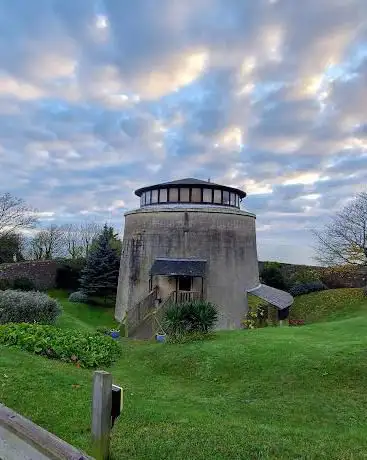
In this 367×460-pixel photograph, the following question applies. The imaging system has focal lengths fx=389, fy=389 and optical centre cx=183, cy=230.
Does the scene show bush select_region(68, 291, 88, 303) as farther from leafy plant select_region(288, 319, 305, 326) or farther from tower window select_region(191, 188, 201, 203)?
leafy plant select_region(288, 319, 305, 326)

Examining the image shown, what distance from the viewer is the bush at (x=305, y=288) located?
26812mm

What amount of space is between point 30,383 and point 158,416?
84.7 inches

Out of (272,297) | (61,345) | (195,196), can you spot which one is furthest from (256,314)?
(61,345)

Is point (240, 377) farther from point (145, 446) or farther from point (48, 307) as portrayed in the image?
point (48, 307)

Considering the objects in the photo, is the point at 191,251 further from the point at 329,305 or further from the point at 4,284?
the point at 4,284

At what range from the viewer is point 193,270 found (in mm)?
18484

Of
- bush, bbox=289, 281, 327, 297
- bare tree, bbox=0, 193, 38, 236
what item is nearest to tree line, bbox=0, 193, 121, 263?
bare tree, bbox=0, 193, 38, 236

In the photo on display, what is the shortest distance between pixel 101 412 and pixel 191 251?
1634cm

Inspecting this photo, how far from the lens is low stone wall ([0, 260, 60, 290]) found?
2376 cm

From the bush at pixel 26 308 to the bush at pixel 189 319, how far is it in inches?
183

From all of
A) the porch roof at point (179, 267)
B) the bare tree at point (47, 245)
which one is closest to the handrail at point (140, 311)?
the porch roof at point (179, 267)

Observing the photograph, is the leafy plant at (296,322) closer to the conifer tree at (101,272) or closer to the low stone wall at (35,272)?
the conifer tree at (101,272)

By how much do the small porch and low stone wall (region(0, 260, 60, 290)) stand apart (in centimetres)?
988

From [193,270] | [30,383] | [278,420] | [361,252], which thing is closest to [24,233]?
[193,270]
